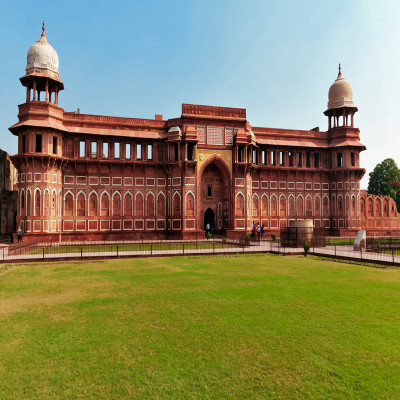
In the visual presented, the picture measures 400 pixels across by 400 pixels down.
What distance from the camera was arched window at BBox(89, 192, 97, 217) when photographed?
101 ft

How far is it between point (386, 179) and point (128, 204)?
142 ft

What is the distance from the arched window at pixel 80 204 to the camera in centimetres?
3052

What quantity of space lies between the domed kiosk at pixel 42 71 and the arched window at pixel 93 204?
8.98 m

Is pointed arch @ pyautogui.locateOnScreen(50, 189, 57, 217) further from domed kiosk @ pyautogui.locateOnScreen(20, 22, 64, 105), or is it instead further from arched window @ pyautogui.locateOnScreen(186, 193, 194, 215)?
arched window @ pyautogui.locateOnScreen(186, 193, 194, 215)

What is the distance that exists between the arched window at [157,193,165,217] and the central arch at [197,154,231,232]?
380cm

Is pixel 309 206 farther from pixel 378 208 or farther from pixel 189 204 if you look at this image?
pixel 189 204

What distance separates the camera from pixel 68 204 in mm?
30234

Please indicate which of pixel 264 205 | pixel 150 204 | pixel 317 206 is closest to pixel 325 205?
pixel 317 206

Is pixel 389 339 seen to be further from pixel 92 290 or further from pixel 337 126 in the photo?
pixel 337 126

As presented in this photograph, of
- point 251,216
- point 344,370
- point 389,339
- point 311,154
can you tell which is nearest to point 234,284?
point 389,339

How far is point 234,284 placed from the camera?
10625 millimetres

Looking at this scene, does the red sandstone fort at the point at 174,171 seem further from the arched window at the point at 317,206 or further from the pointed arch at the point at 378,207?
the pointed arch at the point at 378,207

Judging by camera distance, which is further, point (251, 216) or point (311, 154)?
point (311, 154)

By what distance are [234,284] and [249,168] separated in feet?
77.5
